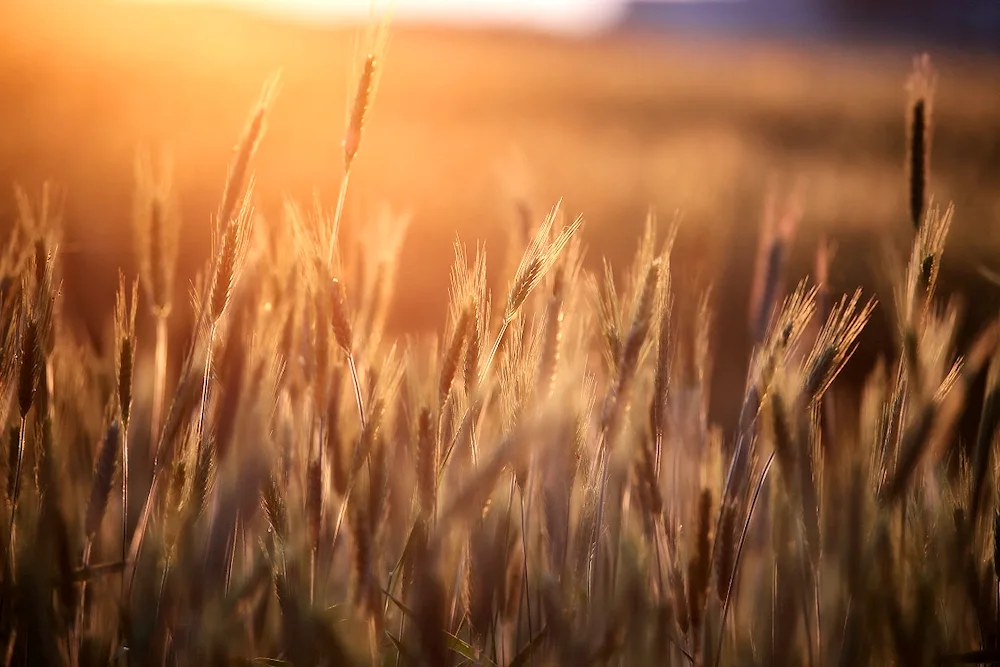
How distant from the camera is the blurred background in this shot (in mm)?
3151

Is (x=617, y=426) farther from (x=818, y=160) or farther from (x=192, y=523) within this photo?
(x=818, y=160)

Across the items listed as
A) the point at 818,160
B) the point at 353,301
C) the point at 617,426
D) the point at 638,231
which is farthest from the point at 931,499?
the point at 818,160

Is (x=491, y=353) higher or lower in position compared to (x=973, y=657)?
higher

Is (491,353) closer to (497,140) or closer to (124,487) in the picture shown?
(124,487)

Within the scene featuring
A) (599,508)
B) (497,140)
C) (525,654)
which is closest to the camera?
(525,654)

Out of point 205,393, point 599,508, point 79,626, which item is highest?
point 205,393

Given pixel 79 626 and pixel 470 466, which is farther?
pixel 470 466

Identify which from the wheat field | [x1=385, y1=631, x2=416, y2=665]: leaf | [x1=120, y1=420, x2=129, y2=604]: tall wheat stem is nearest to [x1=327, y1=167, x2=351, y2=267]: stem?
the wheat field

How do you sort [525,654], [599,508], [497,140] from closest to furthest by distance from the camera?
1. [525,654]
2. [599,508]
3. [497,140]

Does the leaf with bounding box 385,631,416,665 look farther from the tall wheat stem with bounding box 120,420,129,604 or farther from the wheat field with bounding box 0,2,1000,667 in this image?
the tall wheat stem with bounding box 120,420,129,604

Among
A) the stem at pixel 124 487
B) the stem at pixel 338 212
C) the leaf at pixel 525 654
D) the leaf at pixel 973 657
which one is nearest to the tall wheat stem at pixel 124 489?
the stem at pixel 124 487

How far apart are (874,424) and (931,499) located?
0.16 meters

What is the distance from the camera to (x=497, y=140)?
669cm

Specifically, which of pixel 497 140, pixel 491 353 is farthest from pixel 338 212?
pixel 497 140
